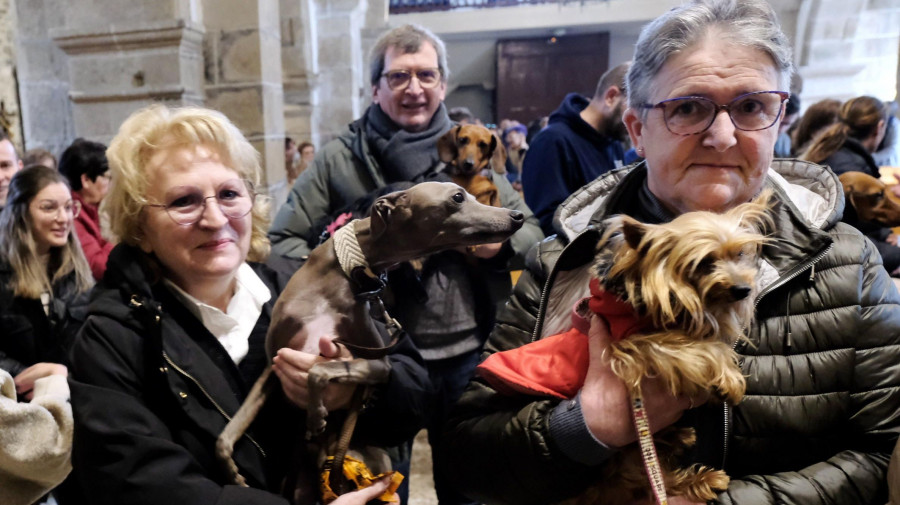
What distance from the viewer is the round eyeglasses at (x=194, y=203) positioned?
1.22 meters

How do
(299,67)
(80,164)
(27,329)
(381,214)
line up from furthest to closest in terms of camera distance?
(299,67) → (80,164) → (27,329) → (381,214)

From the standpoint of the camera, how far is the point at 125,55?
3.35m

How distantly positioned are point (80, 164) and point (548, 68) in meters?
11.6

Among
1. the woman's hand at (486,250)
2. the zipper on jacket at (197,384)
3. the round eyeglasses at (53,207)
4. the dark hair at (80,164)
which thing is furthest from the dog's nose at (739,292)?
the dark hair at (80,164)

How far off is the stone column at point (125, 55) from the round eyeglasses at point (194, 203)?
2349 millimetres

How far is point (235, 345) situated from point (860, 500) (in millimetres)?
1270

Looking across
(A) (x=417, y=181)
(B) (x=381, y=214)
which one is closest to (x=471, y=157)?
(A) (x=417, y=181)

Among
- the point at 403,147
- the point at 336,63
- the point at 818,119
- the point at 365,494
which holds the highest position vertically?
the point at 336,63

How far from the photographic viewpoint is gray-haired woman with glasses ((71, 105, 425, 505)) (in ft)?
3.68

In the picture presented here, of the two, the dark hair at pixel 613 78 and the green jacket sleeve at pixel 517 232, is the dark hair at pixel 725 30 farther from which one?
the dark hair at pixel 613 78

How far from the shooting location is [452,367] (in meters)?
2.12

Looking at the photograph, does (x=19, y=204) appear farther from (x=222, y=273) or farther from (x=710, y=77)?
(x=710, y=77)

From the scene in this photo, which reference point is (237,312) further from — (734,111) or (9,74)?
(9,74)

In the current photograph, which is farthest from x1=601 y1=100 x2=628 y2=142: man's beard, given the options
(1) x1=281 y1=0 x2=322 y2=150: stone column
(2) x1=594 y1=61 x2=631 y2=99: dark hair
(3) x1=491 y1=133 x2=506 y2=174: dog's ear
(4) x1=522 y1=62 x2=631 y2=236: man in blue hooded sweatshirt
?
(1) x1=281 y1=0 x2=322 y2=150: stone column
